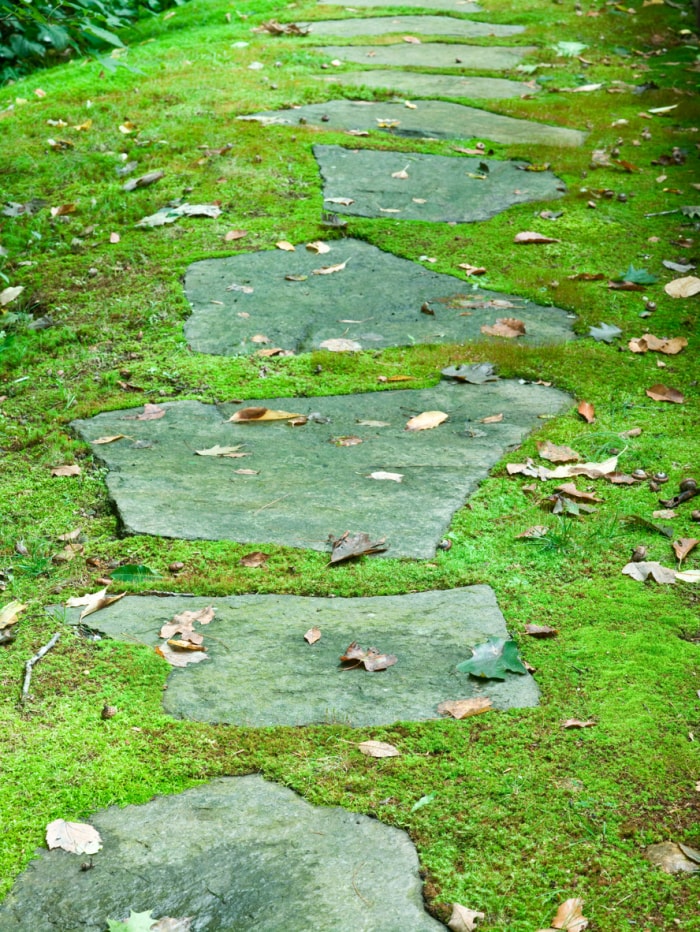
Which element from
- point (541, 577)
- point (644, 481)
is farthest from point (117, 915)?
point (644, 481)

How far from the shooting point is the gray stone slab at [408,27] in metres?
7.27

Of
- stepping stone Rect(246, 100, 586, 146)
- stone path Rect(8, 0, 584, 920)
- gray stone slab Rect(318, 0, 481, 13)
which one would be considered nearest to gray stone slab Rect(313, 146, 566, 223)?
stone path Rect(8, 0, 584, 920)

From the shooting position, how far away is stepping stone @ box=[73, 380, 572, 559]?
A: 2.49 meters

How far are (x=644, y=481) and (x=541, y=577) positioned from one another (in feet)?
1.72

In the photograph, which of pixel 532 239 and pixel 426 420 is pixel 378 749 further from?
pixel 532 239

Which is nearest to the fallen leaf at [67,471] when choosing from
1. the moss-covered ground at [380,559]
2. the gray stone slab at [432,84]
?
the moss-covered ground at [380,559]

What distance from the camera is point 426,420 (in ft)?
9.71

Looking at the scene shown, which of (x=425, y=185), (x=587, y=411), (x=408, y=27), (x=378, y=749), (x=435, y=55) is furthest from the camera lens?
(x=408, y=27)

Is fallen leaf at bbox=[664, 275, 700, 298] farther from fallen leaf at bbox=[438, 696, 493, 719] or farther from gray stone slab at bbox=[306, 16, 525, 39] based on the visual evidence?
gray stone slab at bbox=[306, 16, 525, 39]

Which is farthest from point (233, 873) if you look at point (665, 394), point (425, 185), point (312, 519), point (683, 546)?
point (425, 185)

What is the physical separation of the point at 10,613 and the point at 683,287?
2699 mm

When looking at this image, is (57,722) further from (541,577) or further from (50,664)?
(541,577)

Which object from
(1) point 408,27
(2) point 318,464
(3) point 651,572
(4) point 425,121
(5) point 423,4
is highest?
(5) point 423,4

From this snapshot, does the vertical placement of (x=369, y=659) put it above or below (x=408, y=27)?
below
